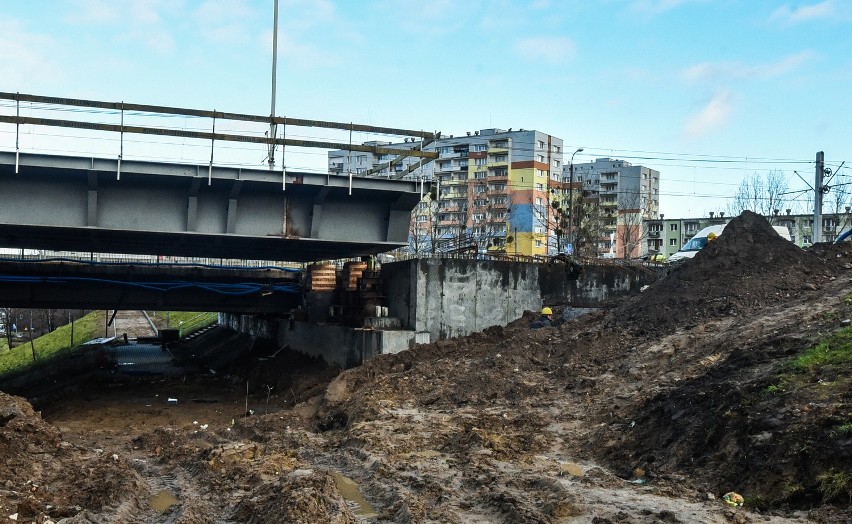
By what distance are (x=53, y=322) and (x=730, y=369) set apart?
79.6 metres

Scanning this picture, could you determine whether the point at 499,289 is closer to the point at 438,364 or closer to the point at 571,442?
the point at 438,364

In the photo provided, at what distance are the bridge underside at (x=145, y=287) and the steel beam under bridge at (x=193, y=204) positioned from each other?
83.5 inches

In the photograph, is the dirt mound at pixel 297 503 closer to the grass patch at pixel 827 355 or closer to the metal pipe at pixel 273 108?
the grass patch at pixel 827 355

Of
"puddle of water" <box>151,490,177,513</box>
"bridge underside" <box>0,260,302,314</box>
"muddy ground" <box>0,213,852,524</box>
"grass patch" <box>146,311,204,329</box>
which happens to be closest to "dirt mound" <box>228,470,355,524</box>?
"muddy ground" <box>0,213,852,524</box>

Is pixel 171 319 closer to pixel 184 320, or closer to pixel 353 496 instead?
pixel 184 320

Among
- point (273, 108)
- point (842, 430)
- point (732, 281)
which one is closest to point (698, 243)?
point (732, 281)

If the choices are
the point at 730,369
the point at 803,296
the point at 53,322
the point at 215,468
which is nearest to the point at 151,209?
the point at 215,468

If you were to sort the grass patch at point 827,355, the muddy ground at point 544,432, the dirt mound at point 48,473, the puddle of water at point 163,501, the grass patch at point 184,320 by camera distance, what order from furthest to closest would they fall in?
1. the grass patch at point 184,320
2. the grass patch at point 827,355
3. the puddle of water at point 163,501
4. the dirt mound at point 48,473
5. the muddy ground at point 544,432

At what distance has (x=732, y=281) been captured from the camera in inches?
728

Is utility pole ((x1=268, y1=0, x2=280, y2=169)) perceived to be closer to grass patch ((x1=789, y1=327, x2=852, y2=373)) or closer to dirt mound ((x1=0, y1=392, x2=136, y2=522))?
dirt mound ((x1=0, y1=392, x2=136, y2=522))

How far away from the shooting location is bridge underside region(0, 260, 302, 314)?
992 inches

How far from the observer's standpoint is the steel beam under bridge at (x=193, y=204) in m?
18.4

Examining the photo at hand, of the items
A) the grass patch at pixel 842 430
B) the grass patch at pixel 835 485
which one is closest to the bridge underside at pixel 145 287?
the grass patch at pixel 842 430

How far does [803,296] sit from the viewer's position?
16.8 metres
